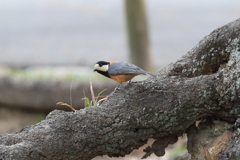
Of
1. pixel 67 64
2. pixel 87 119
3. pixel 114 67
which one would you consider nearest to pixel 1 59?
pixel 67 64

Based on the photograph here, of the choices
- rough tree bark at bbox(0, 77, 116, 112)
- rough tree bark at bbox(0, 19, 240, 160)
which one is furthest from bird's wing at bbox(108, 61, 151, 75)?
rough tree bark at bbox(0, 77, 116, 112)

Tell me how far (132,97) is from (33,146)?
70 cm

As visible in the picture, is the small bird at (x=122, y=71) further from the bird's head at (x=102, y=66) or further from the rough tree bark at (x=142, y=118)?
the rough tree bark at (x=142, y=118)

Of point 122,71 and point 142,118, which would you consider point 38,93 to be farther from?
point 142,118

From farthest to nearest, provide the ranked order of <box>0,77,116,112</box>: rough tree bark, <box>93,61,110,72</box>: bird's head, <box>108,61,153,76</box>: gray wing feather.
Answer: <box>0,77,116,112</box>: rough tree bark, <box>93,61,110,72</box>: bird's head, <box>108,61,153,76</box>: gray wing feather

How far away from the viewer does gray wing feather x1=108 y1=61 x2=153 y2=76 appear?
8.66 ft

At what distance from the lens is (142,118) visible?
7.27 ft

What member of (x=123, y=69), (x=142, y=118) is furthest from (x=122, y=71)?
(x=142, y=118)

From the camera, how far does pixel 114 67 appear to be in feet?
9.07

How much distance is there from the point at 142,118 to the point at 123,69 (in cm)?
59

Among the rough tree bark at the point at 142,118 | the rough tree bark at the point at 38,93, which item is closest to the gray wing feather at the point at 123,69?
the rough tree bark at the point at 142,118

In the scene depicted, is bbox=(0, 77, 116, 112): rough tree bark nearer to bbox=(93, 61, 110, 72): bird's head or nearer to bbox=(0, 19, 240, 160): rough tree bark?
bbox=(93, 61, 110, 72): bird's head

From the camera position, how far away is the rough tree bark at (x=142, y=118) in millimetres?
2062

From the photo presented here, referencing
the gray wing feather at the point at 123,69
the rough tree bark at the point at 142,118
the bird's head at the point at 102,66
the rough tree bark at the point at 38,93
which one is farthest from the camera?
the rough tree bark at the point at 38,93
